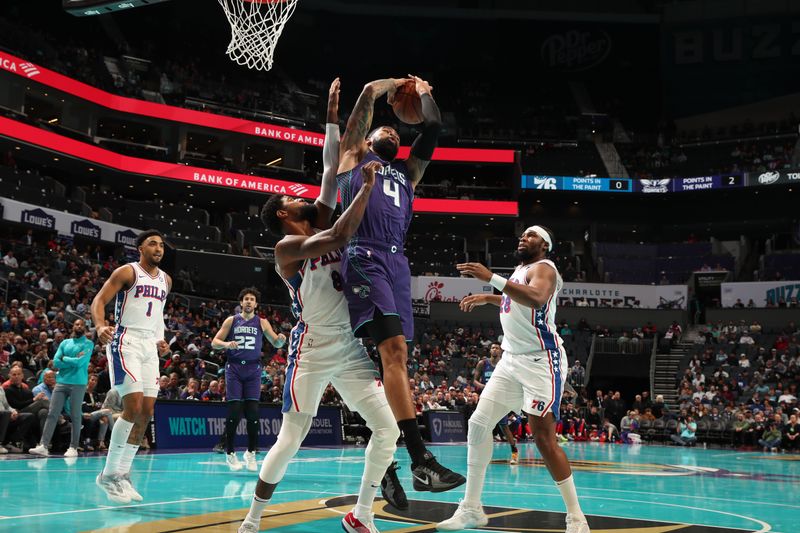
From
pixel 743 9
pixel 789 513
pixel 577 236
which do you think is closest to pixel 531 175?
pixel 577 236

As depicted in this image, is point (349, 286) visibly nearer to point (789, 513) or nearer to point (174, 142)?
point (789, 513)

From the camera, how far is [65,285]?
25875mm

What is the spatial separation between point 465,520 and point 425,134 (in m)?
2.88

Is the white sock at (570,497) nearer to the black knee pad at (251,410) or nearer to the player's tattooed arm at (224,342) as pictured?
the player's tattooed arm at (224,342)

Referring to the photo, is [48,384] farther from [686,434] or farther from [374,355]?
[686,434]

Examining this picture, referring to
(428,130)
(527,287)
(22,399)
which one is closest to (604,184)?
(22,399)

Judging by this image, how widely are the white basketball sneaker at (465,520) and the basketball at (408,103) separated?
2963 millimetres

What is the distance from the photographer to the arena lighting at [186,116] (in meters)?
35.2

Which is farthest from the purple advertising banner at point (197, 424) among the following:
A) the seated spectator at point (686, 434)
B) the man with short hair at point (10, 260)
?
the seated spectator at point (686, 434)

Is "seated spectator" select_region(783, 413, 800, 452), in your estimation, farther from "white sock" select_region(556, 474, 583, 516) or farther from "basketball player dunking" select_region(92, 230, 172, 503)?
"basketball player dunking" select_region(92, 230, 172, 503)

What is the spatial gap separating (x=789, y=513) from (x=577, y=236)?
42.5 m

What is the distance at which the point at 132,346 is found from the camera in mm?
7957

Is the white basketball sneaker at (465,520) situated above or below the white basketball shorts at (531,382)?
below

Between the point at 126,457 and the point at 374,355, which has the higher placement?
the point at 374,355
